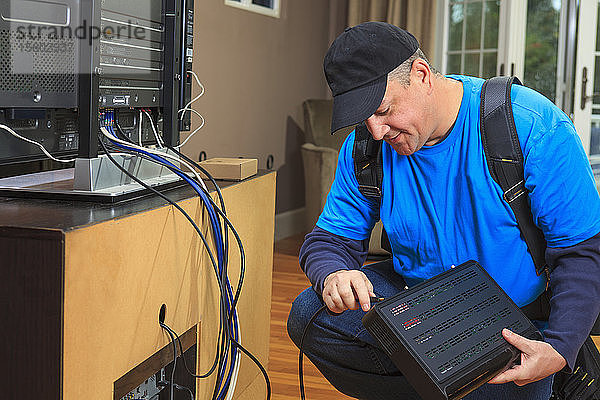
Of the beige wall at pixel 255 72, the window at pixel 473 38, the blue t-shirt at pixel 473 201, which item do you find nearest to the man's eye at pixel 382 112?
the blue t-shirt at pixel 473 201

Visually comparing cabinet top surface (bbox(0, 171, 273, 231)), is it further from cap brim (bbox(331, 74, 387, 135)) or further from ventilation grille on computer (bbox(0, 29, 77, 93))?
cap brim (bbox(331, 74, 387, 135))

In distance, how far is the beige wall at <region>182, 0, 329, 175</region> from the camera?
342 centimetres

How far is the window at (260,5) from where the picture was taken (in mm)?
3664

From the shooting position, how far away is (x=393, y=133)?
4.32 ft

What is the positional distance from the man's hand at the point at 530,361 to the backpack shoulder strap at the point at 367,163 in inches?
16.5

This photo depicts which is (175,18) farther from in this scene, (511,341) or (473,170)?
(511,341)

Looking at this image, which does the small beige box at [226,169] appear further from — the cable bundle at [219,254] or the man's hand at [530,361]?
the man's hand at [530,361]

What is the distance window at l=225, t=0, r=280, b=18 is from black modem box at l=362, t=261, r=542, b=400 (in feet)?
8.49

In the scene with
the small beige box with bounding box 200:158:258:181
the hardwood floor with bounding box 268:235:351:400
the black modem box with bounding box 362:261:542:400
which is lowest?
the hardwood floor with bounding box 268:235:351:400

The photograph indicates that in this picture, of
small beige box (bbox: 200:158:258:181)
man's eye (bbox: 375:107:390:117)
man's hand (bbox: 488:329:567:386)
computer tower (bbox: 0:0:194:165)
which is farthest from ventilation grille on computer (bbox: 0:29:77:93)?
man's hand (bbox: 488:329:567:386)

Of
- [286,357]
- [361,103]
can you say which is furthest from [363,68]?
[286,357]

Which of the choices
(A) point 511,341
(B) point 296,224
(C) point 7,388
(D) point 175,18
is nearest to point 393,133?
(A) point 511,341

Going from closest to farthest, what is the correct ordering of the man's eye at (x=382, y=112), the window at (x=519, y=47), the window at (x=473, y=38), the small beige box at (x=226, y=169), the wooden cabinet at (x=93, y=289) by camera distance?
the wooden cabinet at (x=93, y=289) < the man's eye at (x=382, y=112) < the small beige box at (x=226, y=169) < the window at (x=519, y=47) < the window at (x=473, y=38)

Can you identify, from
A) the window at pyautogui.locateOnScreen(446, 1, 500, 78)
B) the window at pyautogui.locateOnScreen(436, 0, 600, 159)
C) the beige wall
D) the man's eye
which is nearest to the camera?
the man's eye
